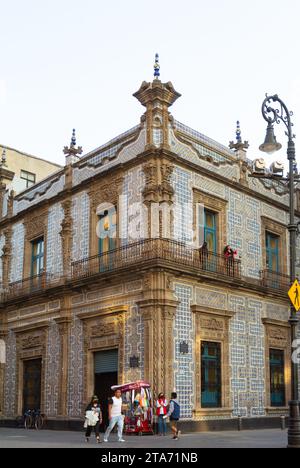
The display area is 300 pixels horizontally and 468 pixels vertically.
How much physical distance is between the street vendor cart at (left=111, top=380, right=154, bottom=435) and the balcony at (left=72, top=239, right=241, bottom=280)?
3898mm

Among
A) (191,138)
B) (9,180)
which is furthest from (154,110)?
(9,180)

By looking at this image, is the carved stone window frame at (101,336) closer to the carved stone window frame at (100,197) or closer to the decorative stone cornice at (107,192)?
the carved stone window frame at (100,197)

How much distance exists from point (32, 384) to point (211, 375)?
8.45m

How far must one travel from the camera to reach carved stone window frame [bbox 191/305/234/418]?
21.2 meters

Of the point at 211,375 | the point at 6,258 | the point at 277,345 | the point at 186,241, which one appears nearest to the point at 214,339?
the point at 211,375

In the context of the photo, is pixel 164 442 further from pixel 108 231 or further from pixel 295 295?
pixel 108 231

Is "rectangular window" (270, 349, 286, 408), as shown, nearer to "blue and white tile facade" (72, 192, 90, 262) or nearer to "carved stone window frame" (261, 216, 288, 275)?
"carved stone window frame" (261, 216, 288, 275)

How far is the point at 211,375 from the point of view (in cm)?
2214

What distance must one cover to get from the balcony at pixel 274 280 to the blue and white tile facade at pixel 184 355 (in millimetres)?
4939

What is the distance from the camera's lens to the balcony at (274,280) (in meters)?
25.4

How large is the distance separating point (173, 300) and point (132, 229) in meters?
3.13

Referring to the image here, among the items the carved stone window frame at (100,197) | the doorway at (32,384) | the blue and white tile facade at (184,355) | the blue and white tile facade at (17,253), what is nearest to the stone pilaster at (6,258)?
the blue and white tile facade at (17,253)

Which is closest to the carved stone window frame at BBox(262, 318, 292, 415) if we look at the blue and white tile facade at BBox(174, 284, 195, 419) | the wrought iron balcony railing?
the wrought iron balcony railing
